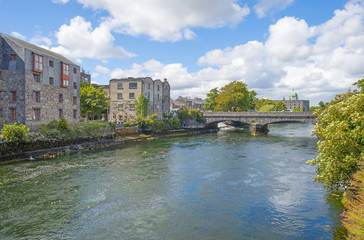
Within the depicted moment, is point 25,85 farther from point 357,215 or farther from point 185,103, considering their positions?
point 185,103

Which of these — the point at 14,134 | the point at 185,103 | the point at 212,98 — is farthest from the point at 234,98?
the point at 14,134

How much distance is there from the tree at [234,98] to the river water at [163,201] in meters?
69.6

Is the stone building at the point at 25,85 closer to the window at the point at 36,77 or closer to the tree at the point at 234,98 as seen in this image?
the window at the point at 36,77

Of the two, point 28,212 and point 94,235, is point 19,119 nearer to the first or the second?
point 28,212

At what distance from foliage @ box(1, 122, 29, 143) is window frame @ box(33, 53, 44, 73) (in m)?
11.6

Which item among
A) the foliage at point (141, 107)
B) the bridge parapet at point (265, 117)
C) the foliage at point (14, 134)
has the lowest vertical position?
the foliage at point (14, 134)

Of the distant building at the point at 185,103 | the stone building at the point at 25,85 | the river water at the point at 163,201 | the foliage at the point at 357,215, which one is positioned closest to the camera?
the foliage at the point at 357,215

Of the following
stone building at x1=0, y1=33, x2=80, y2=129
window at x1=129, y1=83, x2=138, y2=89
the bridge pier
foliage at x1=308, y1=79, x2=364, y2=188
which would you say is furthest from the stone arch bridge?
foliage at x1=308, y1=79, x2=364, y2=188

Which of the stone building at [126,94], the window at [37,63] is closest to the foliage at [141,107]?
the stone building at [126,94]

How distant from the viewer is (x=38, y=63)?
4141cm

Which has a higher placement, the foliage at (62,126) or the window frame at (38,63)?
the window frame at (38,63)

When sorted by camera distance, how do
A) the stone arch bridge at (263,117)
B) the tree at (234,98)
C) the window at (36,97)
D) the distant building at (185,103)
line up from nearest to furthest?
the window at (36,97) → the stone arch bridge at (263,117) → the tree at (234,98) → the distant building at (185,103)

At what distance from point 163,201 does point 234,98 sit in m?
85.9

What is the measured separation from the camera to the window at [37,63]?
40.5 metres
